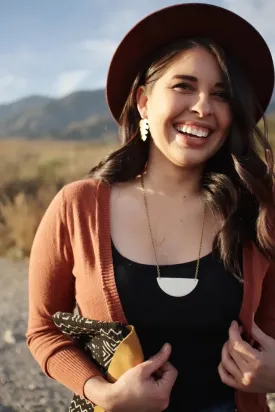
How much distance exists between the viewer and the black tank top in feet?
5.18

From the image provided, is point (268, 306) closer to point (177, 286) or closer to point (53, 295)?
point (177, 286)

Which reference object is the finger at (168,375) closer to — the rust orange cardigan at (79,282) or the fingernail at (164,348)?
the fingernail at (164,348)

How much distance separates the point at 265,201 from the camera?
1.76m

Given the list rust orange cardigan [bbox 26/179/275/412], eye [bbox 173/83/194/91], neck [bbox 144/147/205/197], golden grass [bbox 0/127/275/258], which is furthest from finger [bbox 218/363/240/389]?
golden grass [bbox 0/127/275/258]

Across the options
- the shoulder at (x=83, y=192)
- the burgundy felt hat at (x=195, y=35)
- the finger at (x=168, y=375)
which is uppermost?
the burgundy felt hat at (x=195, y=35)

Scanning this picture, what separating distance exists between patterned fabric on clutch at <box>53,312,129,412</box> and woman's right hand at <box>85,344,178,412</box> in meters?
0.07

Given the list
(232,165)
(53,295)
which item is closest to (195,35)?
(232,165)

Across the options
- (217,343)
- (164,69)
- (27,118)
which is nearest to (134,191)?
(164,69)

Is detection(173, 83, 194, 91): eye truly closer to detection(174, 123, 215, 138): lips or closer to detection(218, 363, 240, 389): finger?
detection(174, 123, 215, 138): lips

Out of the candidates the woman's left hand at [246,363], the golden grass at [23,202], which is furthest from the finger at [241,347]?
the golden grass at [23,202]

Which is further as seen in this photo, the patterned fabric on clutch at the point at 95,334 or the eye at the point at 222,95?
the eye at the point at 222,95

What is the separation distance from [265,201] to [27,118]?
5132 inches

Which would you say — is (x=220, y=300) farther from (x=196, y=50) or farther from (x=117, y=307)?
(x=196, y=50)

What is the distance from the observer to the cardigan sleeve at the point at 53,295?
5.38 feet
